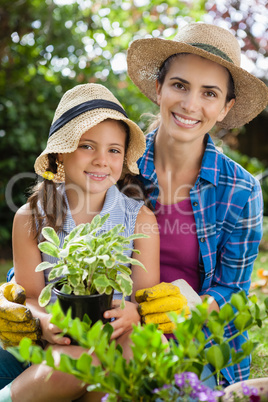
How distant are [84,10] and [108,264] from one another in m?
4.33

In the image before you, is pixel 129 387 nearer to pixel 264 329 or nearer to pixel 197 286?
pixel 197 286

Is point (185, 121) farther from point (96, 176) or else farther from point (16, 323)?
point (16, 323)

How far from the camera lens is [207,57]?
2.05 metres

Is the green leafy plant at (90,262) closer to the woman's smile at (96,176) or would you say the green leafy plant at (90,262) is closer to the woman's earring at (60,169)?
the woman's smile at (96,176)

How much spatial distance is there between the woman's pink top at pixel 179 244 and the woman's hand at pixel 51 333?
775mm

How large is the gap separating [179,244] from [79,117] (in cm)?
82

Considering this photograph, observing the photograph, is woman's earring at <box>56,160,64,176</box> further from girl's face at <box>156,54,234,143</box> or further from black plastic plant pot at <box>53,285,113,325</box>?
black plastic plant pot at <box>53,285,113,325</box>

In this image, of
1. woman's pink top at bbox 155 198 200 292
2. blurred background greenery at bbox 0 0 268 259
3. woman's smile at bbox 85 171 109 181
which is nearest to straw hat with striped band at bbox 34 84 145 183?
woman's smile at bbox 85 171 109 181

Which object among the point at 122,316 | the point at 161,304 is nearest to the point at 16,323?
the point at 122,316

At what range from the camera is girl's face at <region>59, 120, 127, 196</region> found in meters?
1.86

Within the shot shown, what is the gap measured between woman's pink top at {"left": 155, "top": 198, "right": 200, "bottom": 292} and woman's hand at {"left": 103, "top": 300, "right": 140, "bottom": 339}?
0.60 m

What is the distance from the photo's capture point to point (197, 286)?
2.28 metres

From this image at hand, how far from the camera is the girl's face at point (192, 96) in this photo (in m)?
2.09

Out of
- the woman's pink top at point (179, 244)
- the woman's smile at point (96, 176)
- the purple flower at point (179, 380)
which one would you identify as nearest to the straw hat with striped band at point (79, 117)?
the woman's smile at point (96, 176)
